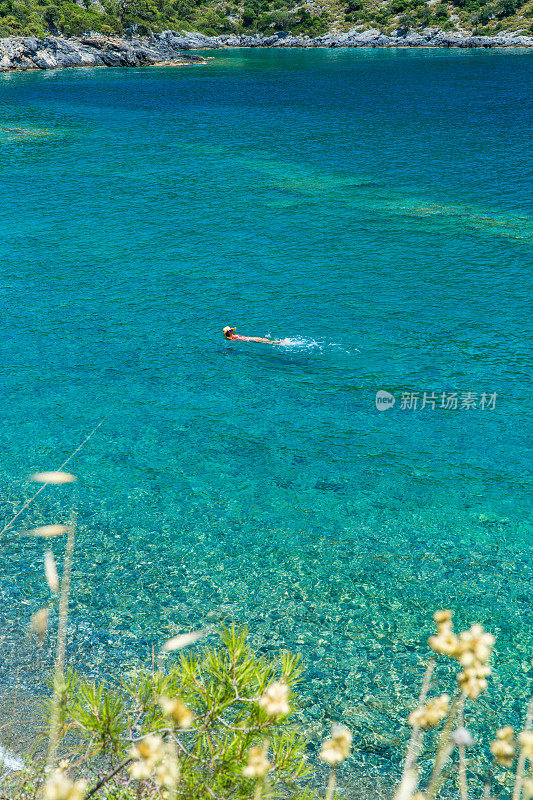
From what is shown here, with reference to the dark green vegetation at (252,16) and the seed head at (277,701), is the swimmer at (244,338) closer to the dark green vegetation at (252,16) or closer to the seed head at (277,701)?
the seed head at (277,701)

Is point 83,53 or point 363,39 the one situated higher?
point 363,39

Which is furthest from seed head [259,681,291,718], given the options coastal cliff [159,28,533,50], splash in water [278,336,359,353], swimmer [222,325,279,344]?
coastal cliff [159,28,533,50]

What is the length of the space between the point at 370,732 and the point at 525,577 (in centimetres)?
439

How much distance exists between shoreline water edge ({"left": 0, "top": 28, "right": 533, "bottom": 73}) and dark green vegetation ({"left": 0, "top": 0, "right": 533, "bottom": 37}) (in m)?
2.74

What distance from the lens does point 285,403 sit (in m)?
16.6

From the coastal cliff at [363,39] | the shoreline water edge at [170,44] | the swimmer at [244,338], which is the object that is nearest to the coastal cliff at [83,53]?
the shoreline water edge at [170,44]

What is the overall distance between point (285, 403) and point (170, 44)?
101 meters

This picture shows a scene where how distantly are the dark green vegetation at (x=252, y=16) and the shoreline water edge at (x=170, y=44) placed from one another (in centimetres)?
274

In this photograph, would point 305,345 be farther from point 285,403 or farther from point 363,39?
point 363,39

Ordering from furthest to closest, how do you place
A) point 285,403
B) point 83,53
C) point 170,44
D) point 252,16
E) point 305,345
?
point 252,16 < point 170,44 < point 83,53 < point 305,345 < point 285,403

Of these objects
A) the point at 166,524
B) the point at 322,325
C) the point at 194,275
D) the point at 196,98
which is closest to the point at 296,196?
the point at 194,275

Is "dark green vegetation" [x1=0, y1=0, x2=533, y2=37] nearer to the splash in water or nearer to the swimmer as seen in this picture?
the swimmer

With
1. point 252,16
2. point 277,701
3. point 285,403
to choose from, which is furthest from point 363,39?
point 277,701

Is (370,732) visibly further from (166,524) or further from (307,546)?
(166,524)
